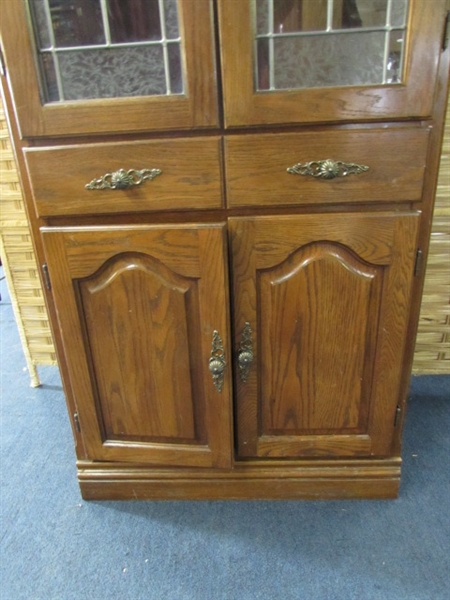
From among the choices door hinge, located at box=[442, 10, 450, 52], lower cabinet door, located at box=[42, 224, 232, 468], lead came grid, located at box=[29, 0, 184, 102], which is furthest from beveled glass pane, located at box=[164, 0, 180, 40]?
door hinge, located at box=[442, 10, 450, 52]

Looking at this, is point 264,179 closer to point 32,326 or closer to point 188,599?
point 188,599

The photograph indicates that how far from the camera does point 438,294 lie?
1415mm

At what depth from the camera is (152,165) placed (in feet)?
2.77

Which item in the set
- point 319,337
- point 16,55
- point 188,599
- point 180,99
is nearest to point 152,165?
point 180,99

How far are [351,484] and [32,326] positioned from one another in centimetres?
108

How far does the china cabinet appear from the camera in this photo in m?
0.78

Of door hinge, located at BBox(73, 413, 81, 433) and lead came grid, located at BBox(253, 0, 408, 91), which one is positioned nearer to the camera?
lead came grid, located at BBox(253, 0, 408, 91)

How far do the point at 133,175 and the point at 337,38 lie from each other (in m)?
0.42

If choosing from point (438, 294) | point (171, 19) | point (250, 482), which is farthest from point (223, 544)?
point (171, 19)

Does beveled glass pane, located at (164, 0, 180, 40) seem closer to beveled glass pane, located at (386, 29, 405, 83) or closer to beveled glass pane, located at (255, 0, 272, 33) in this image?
beveled glass pane, located at (255, 0, 272, 33)

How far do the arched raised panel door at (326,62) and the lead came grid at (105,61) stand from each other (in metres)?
0.10

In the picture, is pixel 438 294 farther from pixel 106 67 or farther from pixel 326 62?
pixel 106 67

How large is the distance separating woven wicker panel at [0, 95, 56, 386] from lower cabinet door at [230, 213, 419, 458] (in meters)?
0.79

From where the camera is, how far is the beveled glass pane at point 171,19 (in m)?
0.77
